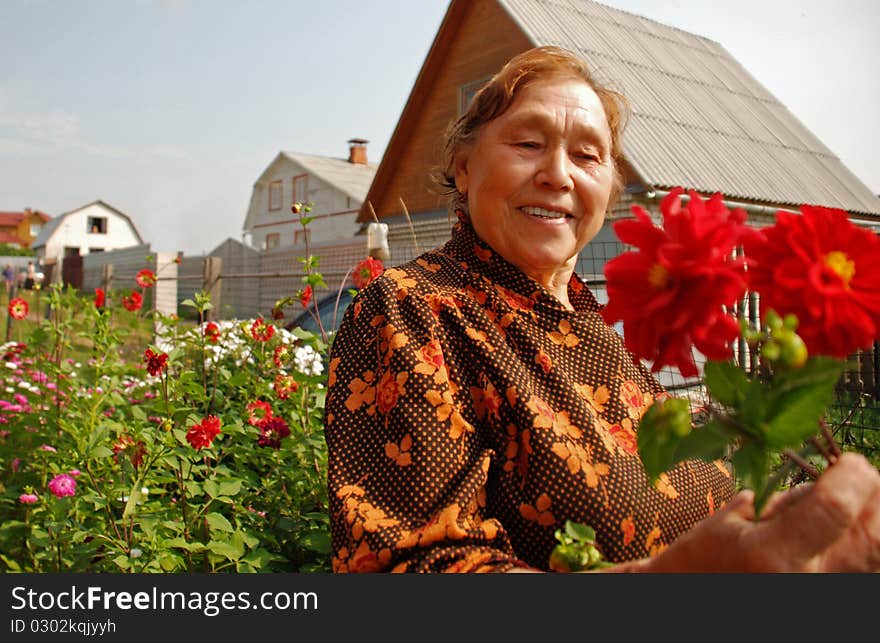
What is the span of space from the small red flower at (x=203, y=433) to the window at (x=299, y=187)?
30.0 meters

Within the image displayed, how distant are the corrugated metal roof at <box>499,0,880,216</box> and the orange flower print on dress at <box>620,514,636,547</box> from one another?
27.6ft

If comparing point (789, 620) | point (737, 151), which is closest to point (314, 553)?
point (789, 620)

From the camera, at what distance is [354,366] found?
1271mm

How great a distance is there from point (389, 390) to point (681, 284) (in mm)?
730

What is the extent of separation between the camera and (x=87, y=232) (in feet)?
188

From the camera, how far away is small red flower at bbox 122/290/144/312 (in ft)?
9.60

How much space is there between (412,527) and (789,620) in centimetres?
54

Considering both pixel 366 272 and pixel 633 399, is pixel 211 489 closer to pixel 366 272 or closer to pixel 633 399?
pixel 366 272

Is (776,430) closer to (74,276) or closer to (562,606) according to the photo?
(562,606)

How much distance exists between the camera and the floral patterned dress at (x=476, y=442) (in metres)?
1.06

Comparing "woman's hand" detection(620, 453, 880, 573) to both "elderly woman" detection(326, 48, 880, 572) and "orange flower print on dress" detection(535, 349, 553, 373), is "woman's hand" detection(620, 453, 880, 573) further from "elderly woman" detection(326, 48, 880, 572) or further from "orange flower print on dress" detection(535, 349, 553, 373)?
"orange flower print on dress" detection(535, 349, 553, 373)

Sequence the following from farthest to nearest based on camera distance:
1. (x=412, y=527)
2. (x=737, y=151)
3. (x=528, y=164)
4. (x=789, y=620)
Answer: (x=737, y=151) < (x=528, y=164) < (x=412, y=527) < (x=789, y=620)

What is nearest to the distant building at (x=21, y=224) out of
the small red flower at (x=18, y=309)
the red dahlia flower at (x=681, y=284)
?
the small red flower at (x=18, y=309)

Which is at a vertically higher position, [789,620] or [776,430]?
[776,430]
